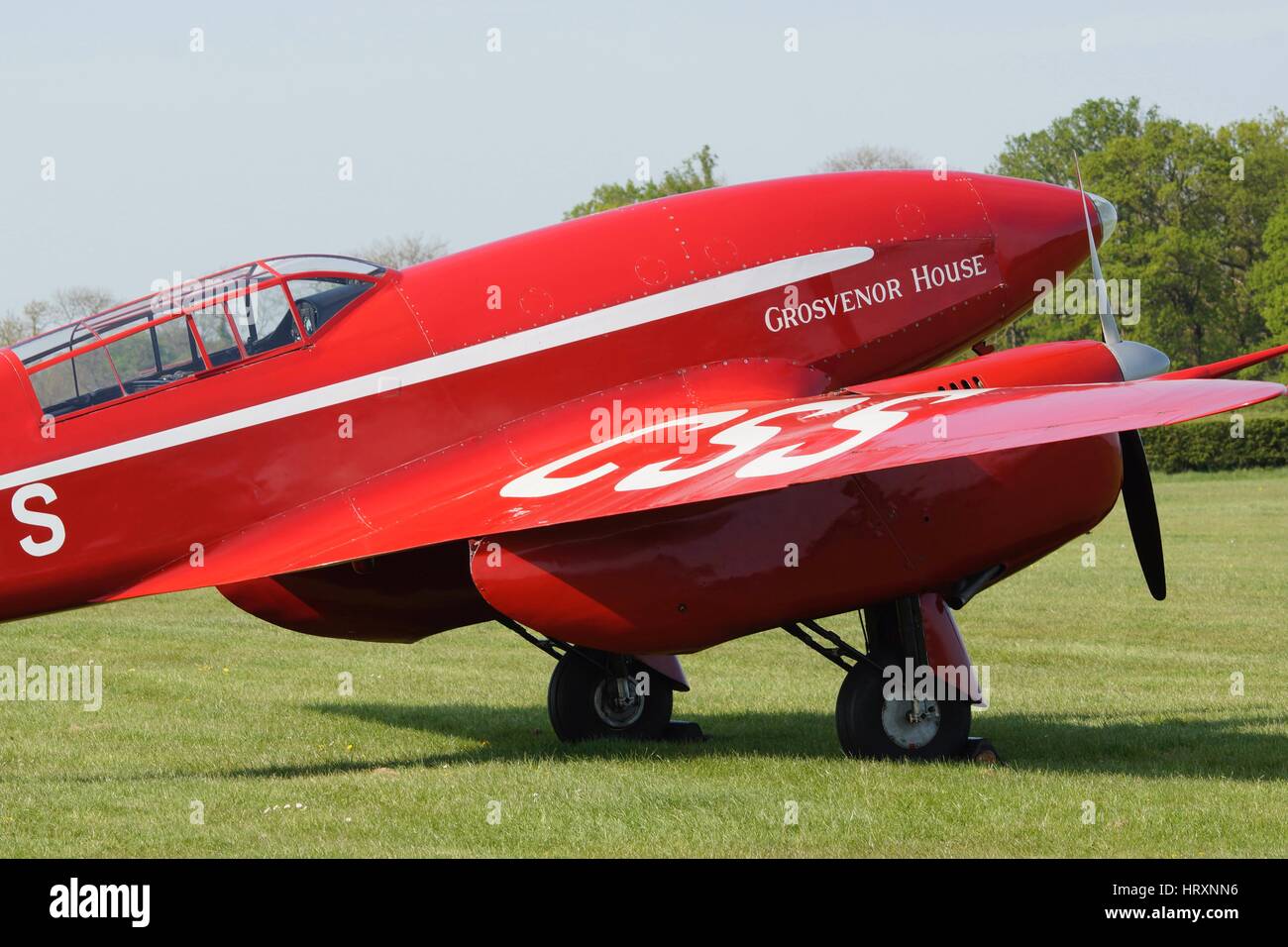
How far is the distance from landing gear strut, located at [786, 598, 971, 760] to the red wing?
151cm

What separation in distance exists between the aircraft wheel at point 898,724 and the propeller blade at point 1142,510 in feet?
5.87

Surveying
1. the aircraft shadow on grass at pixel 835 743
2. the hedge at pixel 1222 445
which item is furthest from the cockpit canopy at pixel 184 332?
the hedge at pixel 1222 445

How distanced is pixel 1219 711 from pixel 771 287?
499cm

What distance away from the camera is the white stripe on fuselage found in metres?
9.22

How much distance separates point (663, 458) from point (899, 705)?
91.6 inches

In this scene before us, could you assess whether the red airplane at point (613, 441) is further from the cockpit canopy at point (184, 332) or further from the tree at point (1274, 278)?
the tree at point (1274, 278)

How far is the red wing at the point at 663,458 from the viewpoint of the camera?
7895 mm

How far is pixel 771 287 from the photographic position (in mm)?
10664

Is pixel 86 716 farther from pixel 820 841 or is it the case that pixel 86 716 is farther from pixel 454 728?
pixel 820 841

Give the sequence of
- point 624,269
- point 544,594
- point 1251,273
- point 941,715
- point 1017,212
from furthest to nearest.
A: point 1251,273
point 1017,212
point 624,269
point 941,715
point 544,594

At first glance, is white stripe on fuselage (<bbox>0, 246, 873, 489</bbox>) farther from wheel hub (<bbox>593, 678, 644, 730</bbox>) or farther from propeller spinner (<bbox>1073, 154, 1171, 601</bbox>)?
wheel hub (<bbox>593, 678, 644, 730</bbox>)

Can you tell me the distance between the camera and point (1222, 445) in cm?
4378
